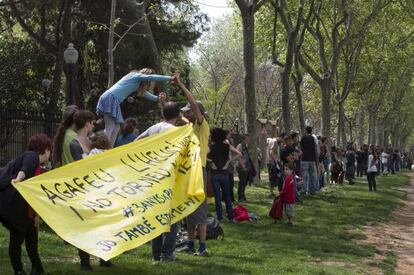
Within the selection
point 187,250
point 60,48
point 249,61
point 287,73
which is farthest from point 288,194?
point 60,48

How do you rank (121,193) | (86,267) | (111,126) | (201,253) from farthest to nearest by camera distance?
(201,253), (111,126), (86,267), (121,193)

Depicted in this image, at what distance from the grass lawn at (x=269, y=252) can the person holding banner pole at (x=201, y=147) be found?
0.30 m

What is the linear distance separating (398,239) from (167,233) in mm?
6972

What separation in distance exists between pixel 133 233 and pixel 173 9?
22610 millimetres

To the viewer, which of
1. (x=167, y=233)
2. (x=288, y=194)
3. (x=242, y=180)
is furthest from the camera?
(x=242, y=180)

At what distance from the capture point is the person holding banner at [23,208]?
20.5 ft

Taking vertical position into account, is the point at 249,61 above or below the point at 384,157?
above

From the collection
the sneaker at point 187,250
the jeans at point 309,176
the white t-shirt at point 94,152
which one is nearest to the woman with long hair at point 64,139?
the white t-shirt at point 94,152

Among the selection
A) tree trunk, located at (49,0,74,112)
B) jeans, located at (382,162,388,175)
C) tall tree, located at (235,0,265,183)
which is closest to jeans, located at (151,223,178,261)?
tall tree, located at (235,0,265,183)

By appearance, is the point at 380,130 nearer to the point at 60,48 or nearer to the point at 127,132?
the point at 60,48

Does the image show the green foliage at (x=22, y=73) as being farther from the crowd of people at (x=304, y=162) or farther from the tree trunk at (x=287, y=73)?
the crowd of people at (x=304, y=162)

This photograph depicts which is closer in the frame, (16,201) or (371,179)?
(16,201)

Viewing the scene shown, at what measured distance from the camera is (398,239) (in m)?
12.8

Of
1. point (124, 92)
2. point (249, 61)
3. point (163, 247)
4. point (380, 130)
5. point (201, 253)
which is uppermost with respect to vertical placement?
point (380, 130)
